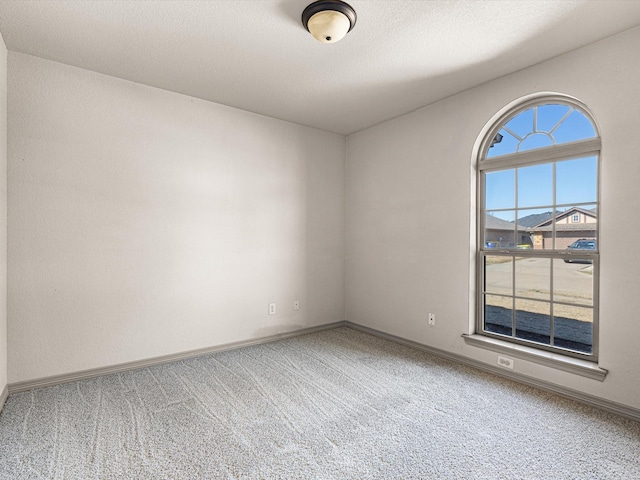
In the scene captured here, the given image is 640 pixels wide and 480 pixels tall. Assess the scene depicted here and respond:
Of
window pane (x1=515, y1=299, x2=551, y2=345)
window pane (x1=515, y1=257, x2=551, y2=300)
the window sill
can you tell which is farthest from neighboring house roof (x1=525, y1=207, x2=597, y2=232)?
the window sill

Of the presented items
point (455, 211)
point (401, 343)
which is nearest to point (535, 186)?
point (455, 211)

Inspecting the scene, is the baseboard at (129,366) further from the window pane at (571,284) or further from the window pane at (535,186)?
the window pane at (535,186)

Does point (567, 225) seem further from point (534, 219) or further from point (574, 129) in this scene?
point (574, 129)

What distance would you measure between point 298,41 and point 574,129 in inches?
84.8

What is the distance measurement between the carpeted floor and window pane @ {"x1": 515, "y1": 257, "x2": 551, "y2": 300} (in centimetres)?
74

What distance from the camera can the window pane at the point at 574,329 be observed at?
2.50 metres

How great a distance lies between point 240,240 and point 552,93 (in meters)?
3.03

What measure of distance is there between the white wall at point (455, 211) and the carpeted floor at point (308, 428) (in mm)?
521

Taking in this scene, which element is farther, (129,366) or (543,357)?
(129,366)

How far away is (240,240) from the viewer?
360 cm

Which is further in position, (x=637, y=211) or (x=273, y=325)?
(x=273, y=325)

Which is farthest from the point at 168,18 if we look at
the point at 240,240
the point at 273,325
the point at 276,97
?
the point at 273,325

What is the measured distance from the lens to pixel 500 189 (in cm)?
303

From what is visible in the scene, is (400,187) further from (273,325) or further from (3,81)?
(3,81)
